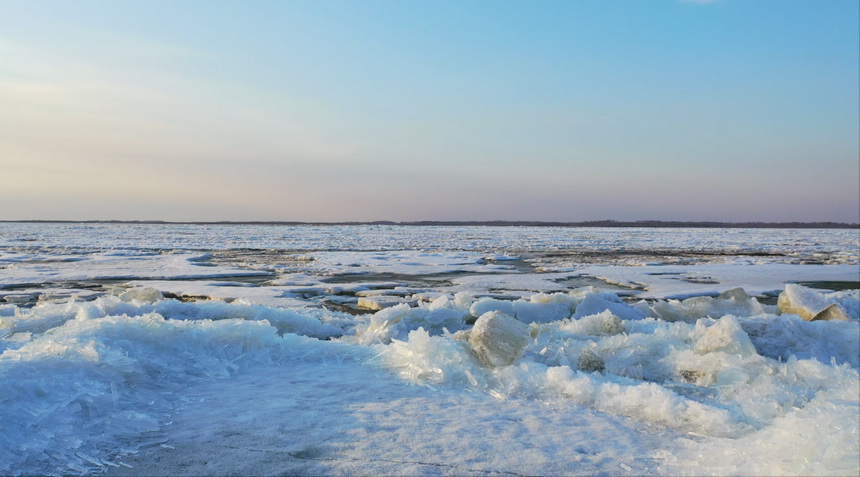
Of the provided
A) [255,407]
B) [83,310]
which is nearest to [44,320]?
[83,310]

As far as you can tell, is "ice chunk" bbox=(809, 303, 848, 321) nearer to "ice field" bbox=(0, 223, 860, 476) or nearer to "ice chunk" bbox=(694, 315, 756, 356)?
"ice field" bbox=(0, 223, 860, 476)

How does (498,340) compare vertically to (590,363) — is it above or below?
above

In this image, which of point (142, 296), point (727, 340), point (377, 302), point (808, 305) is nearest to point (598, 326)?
point (727, 340)

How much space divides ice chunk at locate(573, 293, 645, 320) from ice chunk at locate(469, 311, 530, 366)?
202cm

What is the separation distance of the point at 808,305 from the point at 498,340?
3717 mm

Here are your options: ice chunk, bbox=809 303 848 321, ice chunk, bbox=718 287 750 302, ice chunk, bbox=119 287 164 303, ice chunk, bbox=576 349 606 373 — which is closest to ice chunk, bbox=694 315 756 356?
ice chunk, bbox=576 349 606 373

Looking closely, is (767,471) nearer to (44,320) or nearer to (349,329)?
(349,329)

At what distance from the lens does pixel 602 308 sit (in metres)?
5.55

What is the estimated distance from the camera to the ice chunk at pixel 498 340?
3297 millimetres

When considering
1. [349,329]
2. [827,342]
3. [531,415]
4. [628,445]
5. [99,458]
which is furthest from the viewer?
[349,329]

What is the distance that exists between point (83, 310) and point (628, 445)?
13.2 ft

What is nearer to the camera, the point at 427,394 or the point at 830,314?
the point at 427,394

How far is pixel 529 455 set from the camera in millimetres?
2076

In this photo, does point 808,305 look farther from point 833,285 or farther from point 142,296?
point 142,296
